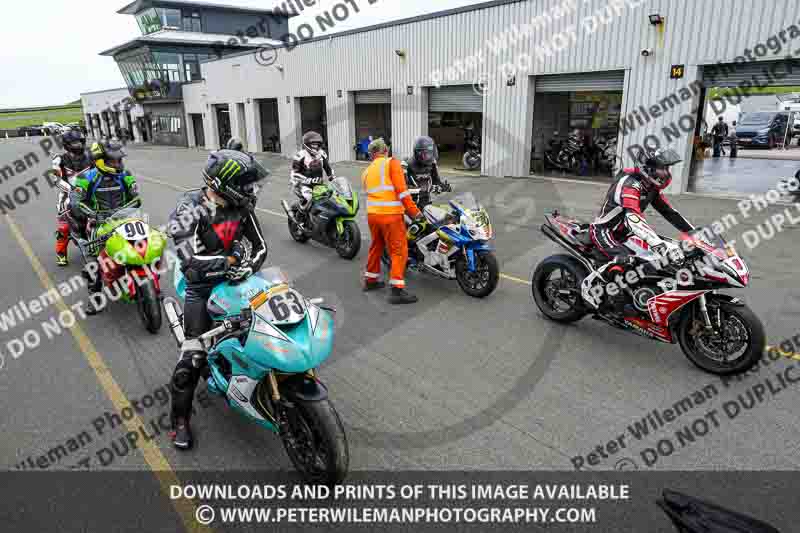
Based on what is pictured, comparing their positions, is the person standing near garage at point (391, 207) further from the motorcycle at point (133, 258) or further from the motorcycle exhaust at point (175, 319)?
the motorcycle exhaust at point (175, 319)

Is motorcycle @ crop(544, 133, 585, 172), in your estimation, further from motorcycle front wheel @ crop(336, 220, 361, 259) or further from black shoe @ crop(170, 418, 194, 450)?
black shoe @ crop(170, 418, 194, 450)

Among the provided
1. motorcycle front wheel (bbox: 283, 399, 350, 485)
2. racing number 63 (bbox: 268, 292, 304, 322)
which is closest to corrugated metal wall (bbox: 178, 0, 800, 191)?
racing number 63 (bbox: 268, 292, 304, 322)

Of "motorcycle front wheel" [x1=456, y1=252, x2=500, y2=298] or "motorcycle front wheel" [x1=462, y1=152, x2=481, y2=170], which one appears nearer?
"motorcycle front wheel" [x1=456, y1=252, x2=500, y2=298]

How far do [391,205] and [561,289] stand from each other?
86.8 inches

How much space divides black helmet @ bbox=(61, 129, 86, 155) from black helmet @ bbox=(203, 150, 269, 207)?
17.2 feet

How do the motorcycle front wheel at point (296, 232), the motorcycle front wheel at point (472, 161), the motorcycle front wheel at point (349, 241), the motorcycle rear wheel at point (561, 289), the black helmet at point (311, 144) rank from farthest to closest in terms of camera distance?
1. the motorcycle front wheel at point (472, 161)
2. the motorcycle front wheel at point (296, 232)
3. the black helmet at point (311, 144)
4. the motorcycle front wheel at point (349, 241)
5. the motorcycle rear wheel at point (561, 289)

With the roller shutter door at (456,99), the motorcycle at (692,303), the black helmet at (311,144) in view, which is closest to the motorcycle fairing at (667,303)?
the motorcycle at (692,303)

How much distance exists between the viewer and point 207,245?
3.72 metres

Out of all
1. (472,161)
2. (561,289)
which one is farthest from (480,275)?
(472,161)

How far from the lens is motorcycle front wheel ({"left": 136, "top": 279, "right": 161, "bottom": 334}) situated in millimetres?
5516

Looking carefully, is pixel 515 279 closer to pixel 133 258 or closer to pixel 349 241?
pixel 349 241

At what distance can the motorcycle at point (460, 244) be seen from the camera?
20.5ft

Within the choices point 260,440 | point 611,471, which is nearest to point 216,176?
point 260,440

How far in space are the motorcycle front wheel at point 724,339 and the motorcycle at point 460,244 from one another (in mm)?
2254
